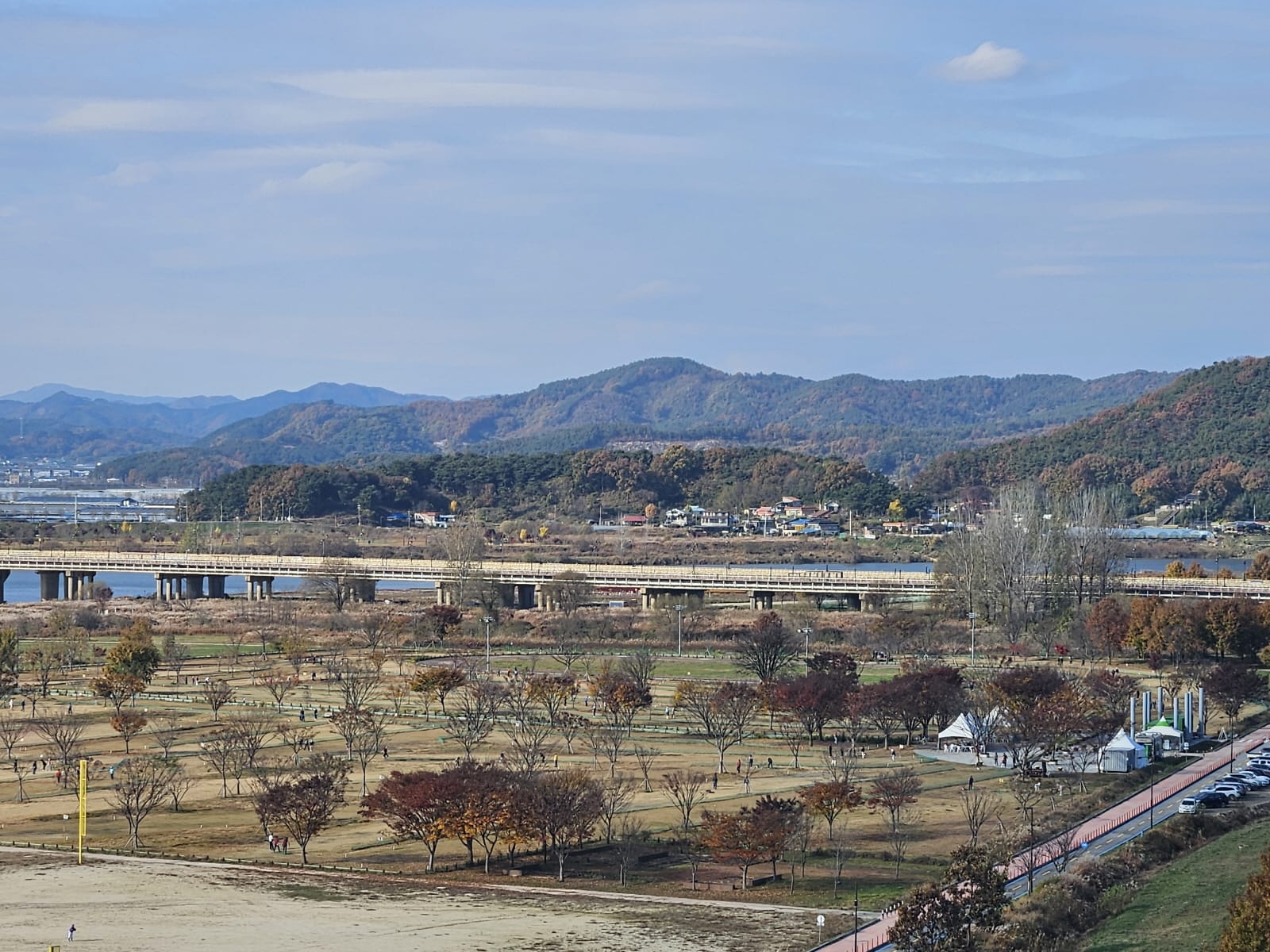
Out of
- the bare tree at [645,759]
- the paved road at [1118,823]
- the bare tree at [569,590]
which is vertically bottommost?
the paved road at [1118,823]

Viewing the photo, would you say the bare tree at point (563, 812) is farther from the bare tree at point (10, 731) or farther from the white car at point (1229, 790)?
the bare tree at point (10, 731)

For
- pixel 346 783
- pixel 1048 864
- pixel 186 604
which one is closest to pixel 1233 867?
pixel 1048 864

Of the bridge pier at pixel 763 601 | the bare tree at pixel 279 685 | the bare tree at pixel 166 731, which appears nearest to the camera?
the bare tree at pixel 166 731

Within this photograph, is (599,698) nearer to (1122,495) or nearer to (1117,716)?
(1117,716)

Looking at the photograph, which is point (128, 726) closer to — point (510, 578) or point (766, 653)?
point (766, 653)

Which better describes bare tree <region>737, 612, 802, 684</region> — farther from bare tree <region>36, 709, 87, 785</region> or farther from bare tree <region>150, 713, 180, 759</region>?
bare tree <region>36, 709, 87, 785</region>

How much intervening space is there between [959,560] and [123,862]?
61.3 m

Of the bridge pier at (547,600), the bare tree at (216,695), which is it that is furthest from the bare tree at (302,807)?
the bridge pier at (547,600)

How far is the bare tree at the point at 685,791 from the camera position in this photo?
42219 mm

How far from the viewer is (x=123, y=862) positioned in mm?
38281

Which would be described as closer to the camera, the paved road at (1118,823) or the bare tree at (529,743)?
the paved road at (1118,823)

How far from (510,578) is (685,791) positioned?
6249cm

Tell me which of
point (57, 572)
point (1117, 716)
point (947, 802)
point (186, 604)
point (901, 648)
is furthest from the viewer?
point (57, 572)

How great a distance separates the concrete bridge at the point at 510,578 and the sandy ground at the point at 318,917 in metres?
62.3
